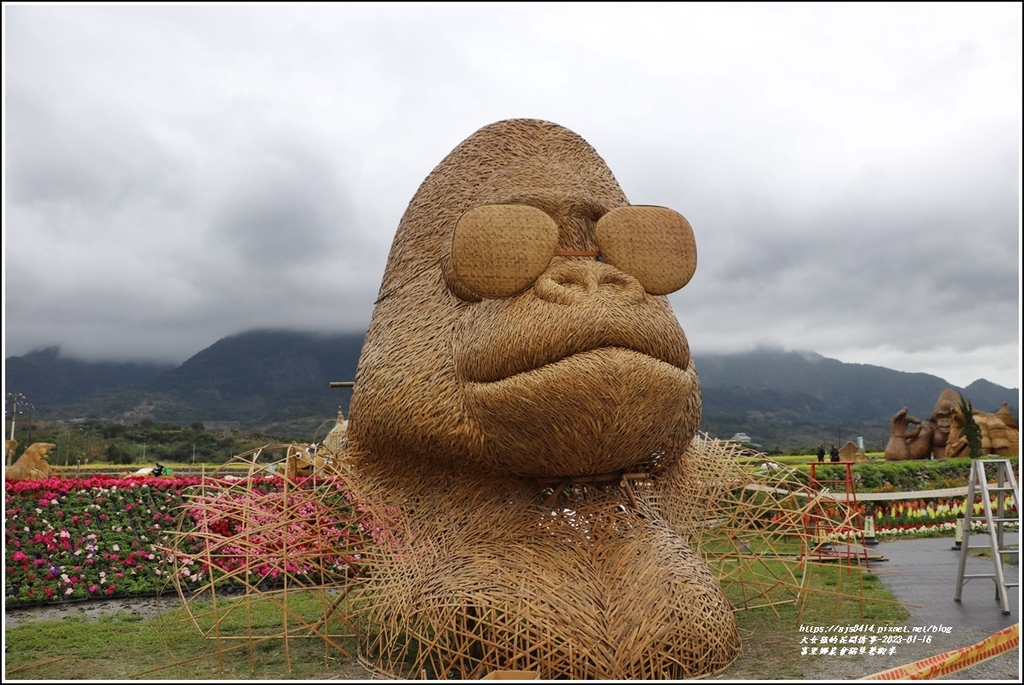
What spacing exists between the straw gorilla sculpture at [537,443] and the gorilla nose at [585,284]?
0.04 feet

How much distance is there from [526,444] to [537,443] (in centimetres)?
7

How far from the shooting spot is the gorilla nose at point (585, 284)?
13.5 ft

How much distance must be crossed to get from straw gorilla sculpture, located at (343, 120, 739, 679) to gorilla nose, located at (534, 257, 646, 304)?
11mm

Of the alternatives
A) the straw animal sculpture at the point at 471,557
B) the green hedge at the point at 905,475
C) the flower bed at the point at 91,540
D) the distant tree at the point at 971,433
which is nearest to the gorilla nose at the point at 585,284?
the straw animal sculpture at the point at 471,557

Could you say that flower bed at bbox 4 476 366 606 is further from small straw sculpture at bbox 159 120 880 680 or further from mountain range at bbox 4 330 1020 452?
mountain range at bbox 4 330 1020 452

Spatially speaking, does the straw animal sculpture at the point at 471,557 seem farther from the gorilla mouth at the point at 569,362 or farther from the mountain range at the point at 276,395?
the mountain range at the point at 276,395

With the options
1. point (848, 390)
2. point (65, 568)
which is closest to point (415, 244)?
point (65, 568)

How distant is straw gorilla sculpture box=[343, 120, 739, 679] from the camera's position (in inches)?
157

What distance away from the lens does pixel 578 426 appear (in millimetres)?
4051

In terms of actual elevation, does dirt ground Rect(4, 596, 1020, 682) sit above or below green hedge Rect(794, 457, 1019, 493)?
below

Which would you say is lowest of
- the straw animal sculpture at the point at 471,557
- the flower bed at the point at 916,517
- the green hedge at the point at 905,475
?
the flower bed at the point at 916,517

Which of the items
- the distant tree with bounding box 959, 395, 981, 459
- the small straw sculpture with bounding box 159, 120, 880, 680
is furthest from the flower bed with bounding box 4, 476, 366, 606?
the distant tree with bounding box 959, 395, 981, 459

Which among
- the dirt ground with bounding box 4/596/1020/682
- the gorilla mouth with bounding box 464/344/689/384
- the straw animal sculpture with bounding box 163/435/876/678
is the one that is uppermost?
the gorilla mouth with bounding box 464/344/689/384

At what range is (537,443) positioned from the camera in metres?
4.18
